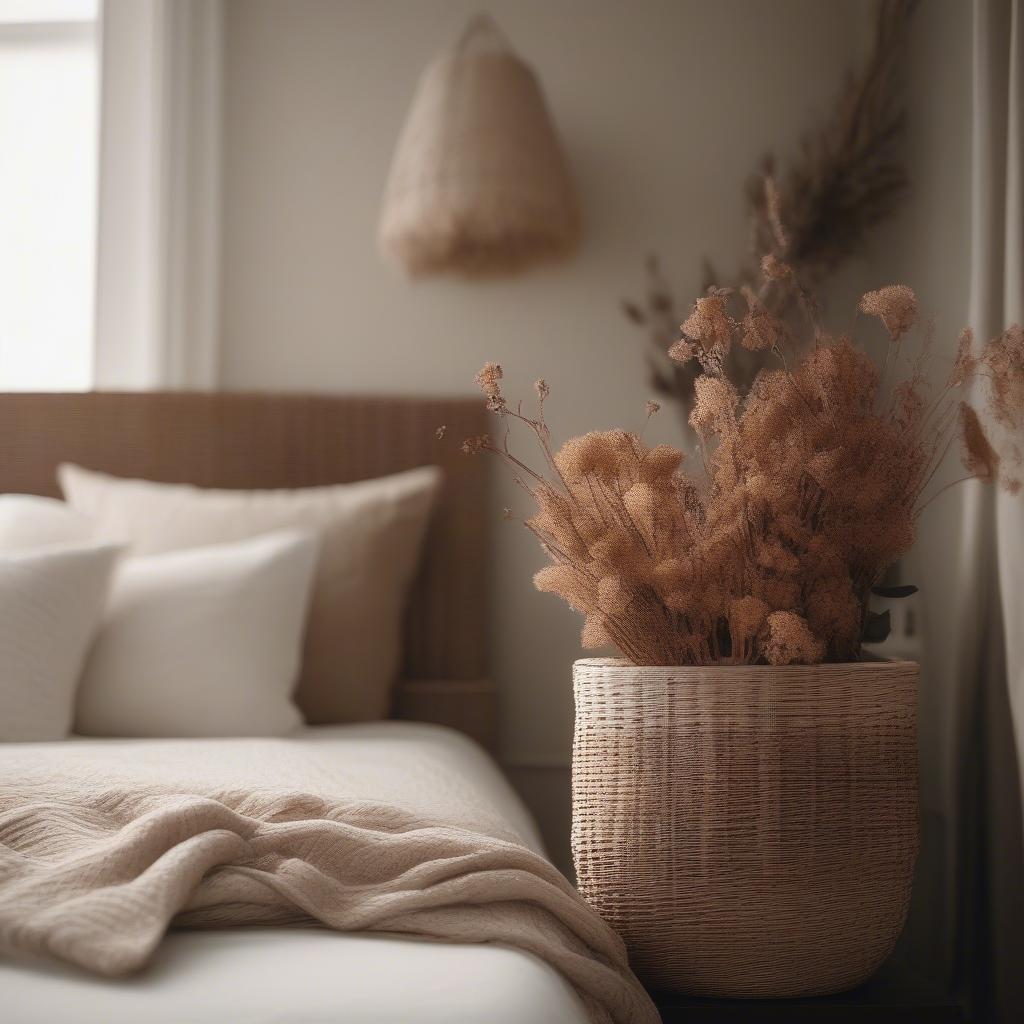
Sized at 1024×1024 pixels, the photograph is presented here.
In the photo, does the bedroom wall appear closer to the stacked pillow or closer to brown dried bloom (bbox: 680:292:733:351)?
the stacked pillow

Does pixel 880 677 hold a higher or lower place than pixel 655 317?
lower

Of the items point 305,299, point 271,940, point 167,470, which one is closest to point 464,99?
point 305,299

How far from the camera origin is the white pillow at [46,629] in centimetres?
168

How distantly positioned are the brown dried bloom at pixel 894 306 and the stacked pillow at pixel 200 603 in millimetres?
1122

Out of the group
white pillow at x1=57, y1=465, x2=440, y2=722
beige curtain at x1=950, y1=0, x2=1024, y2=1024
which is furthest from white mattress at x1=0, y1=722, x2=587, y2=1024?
white pillow at x1=57, y1=465, x2=440, y2=722

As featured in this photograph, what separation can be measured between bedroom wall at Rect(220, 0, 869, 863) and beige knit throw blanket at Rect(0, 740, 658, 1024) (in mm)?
1395

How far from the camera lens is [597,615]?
121 cm

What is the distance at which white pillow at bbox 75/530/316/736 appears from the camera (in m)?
1.83

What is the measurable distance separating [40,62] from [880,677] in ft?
7.86

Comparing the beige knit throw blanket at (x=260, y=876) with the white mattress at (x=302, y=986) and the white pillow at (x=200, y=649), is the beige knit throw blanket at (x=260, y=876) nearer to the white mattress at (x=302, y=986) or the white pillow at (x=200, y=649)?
the white mattress at (x=302, y=986)

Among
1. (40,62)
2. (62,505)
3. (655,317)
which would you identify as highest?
(40,62)

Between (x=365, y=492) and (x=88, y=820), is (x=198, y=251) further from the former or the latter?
(x=88, y=820)

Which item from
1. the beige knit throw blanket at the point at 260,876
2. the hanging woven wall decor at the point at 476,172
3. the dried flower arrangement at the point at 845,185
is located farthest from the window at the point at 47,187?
the beige knit throw blanket at the point at 260,876

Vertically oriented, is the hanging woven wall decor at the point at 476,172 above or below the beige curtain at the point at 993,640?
above
